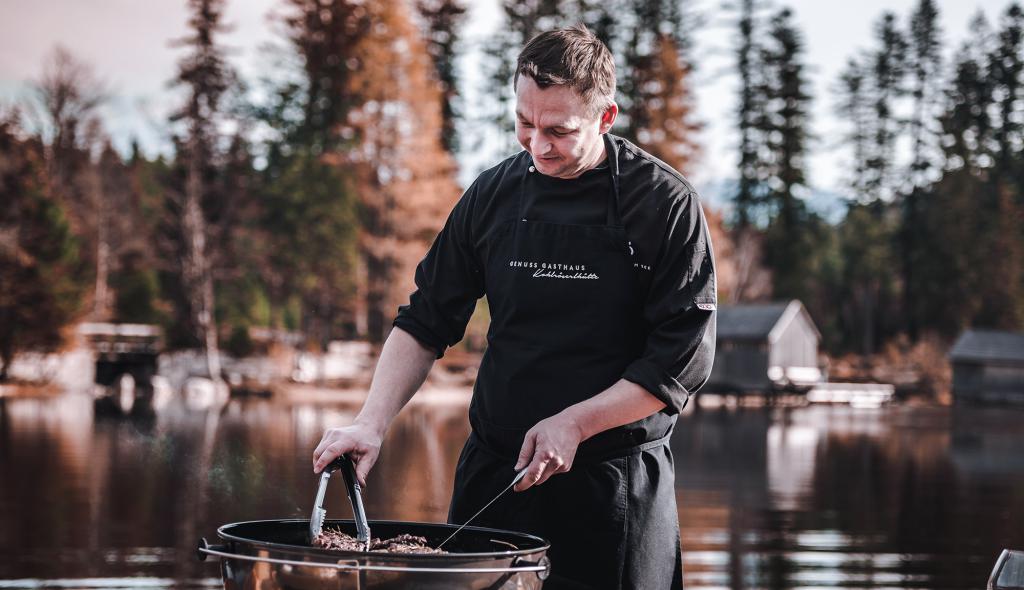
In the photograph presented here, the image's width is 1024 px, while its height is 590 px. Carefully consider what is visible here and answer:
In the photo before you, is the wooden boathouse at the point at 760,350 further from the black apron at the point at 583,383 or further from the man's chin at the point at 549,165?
the man's chin at the point at 549,165

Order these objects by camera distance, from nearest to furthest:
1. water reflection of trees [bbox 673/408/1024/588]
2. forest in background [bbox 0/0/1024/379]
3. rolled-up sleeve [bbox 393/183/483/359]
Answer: rolled-up sleeve [bbox 393/183/483/359], water reflection of trees [bbox 673/408/1024/588], forest in background [bbox 0/0/1024/379]

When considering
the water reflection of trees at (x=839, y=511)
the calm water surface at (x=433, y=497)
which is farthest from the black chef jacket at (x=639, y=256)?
the water reflection of trees at (x=839, y=511)

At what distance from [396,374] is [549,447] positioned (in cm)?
53

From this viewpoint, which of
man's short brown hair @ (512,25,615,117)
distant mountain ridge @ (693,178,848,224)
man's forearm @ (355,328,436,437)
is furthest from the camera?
distant mountain ridge @ (693,178,848,224)

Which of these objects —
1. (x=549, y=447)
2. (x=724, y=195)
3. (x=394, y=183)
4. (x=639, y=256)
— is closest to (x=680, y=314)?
(x=639, y=256)

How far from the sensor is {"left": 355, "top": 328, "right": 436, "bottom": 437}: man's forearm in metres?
2.98

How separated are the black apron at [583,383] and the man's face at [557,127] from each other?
0.10m

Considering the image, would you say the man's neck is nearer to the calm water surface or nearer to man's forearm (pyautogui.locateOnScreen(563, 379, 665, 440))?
man's forearm (pyautogui.locateOnScreen(563, 379, 665, 440))

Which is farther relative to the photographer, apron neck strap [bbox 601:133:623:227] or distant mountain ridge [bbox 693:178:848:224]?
distant mountain ridge [bbox 693:178:848:224]

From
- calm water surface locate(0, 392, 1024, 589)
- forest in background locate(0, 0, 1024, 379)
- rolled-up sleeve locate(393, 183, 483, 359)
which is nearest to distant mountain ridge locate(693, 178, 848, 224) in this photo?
forest in background locate(0, 0, 1024, 379)

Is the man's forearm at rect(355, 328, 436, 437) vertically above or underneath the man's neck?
underneath

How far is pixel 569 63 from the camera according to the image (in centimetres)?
264

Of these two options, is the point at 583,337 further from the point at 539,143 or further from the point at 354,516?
the point at 354,516

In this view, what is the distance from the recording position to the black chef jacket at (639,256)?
109 inches
